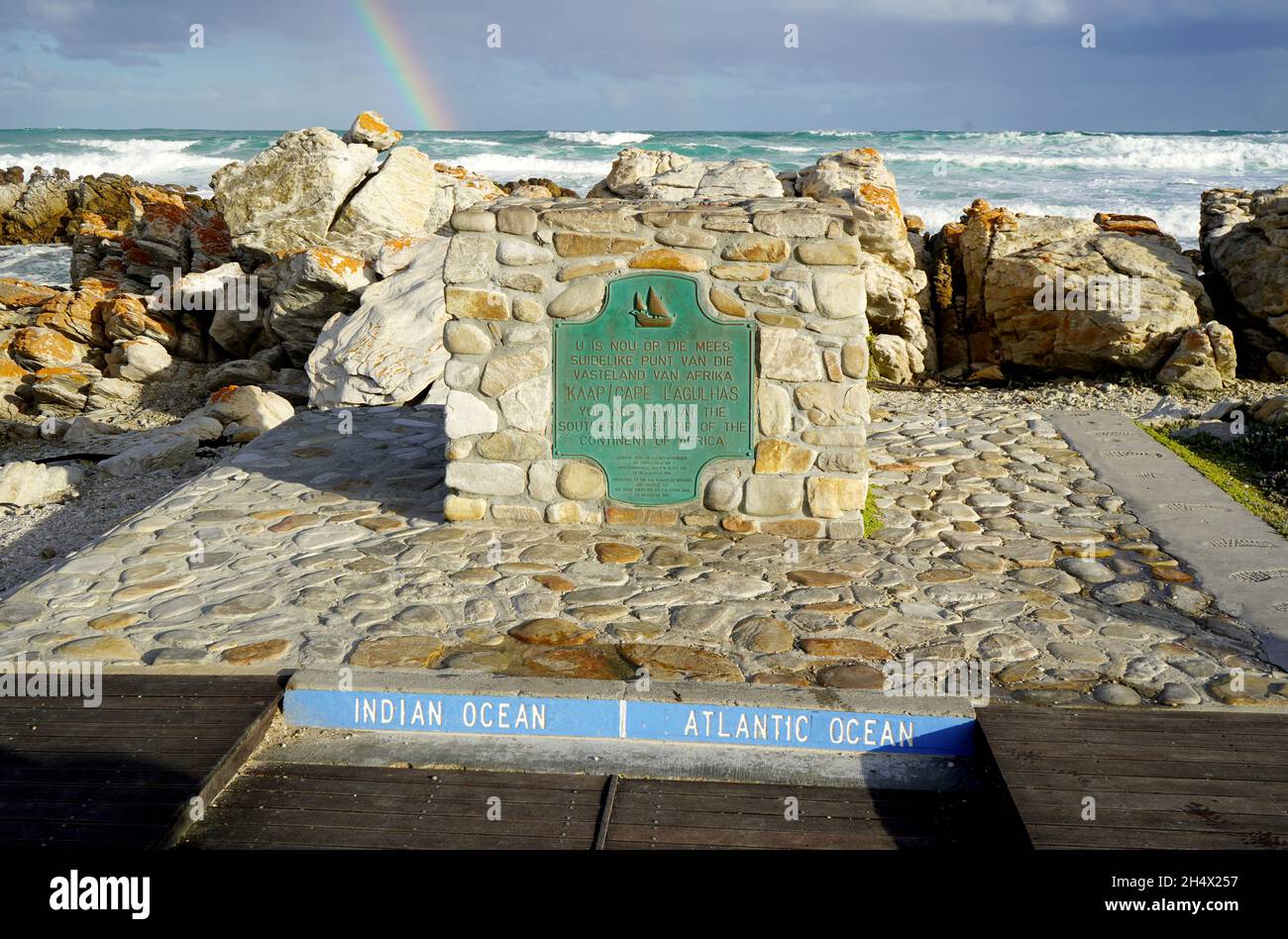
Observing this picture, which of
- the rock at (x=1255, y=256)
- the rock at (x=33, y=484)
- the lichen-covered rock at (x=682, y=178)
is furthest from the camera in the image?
the rock at (x=1255, y=256)

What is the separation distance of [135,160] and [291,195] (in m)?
32.6

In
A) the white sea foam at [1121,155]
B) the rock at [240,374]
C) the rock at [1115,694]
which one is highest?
the white sea foam at [1121,155]

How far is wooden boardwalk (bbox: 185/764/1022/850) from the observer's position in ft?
11.3

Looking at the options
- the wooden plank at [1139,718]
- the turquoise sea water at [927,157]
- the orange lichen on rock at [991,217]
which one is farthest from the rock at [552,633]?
the turquoise sea water at [927,157]

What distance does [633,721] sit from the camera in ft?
13.5

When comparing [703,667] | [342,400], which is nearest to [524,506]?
[703,667]

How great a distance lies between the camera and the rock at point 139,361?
488 inches

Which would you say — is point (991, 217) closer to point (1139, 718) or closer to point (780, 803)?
point (1139, 718)

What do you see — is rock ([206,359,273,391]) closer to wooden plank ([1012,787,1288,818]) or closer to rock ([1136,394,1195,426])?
rock ([1136,394,1195,426])

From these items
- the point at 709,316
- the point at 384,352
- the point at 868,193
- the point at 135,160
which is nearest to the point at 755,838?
the point at 709,316

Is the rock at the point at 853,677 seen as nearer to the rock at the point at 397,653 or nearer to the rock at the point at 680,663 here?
the rock at the point at 680,663

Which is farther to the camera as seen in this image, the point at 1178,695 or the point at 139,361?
the point at 139,361

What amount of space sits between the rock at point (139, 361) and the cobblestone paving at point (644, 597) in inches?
241
